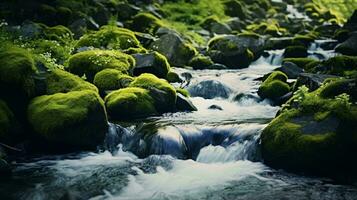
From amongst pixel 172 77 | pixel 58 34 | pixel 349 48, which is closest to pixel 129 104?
pixel 172 77

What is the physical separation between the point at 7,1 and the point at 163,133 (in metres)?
14.5

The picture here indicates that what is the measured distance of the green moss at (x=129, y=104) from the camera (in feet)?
33.8

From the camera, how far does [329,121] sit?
7535 millimetres

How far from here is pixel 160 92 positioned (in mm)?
11109

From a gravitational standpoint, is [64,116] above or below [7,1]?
below

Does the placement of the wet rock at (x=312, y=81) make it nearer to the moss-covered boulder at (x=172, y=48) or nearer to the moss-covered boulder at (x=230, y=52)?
the moss-covered boulder at (x=172, y=48)

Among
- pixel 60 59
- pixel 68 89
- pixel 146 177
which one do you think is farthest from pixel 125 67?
pixel 146 177

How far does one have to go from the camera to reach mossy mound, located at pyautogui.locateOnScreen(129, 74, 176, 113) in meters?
11.1

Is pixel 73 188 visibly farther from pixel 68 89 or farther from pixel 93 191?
pixel 68 89

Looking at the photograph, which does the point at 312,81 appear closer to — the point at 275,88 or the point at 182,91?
the point at 275,88

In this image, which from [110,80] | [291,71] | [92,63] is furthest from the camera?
[291,71]

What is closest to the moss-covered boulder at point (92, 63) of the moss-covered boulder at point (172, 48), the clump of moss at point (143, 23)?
the moss-covered boulder at point (172, 48)

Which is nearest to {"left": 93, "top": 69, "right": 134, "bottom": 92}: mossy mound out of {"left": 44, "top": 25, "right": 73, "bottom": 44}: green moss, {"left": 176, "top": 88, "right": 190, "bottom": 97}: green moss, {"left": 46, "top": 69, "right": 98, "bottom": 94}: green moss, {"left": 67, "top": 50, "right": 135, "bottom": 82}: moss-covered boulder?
{"left": 67, "top": 50, "right": 135, "bottom": 82}: moss-covered boulder

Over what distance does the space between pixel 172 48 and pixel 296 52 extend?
255 inches
